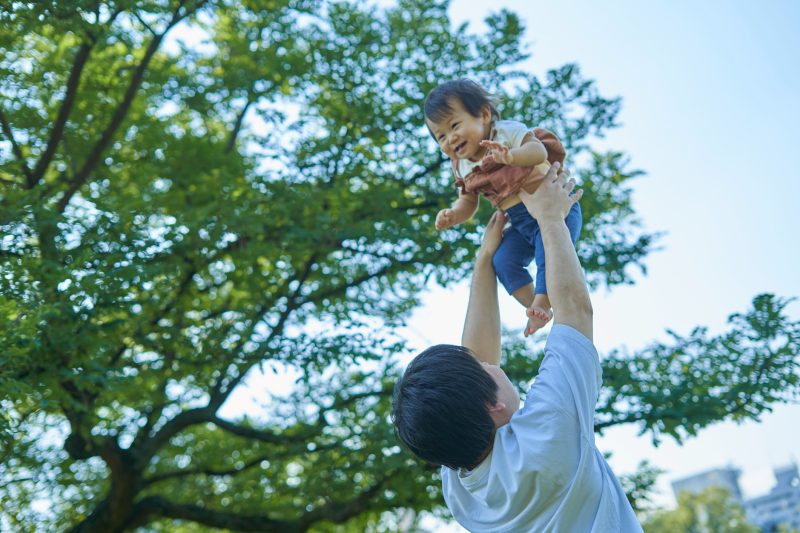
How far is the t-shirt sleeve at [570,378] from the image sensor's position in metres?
2.30

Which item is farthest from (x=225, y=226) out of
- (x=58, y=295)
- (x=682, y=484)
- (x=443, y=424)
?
(x=682, y=484)

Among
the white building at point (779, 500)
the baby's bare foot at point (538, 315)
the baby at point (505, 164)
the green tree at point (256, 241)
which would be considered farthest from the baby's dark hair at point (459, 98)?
the white building at point (779, 500)

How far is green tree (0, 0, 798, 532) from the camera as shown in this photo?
681 centimetres

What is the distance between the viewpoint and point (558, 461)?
2.27 meters

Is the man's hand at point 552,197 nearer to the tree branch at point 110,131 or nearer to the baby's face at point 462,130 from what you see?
the baby's face at point 462,130

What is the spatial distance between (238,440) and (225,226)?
4.67 m

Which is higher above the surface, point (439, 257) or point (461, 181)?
point (439, 257)

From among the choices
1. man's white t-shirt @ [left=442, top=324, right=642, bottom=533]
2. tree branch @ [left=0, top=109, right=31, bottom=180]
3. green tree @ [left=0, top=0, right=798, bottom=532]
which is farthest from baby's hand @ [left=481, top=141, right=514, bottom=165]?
tree branch @ [left=0, top=109, right=31, bottom=180]

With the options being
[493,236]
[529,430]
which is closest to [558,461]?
[529,430]

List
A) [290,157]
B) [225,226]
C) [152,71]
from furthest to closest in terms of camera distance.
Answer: [152,71] < [290,157] < [225,226]

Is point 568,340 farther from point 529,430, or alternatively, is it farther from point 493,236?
point 493,236

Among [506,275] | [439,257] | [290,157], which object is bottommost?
[506,275]

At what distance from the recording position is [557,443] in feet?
7.47

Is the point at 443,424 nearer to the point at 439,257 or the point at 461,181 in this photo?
the point at 461,181
